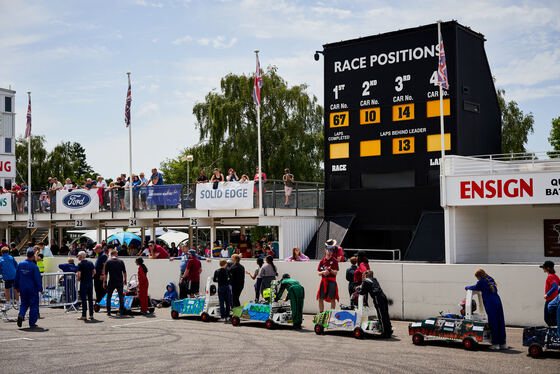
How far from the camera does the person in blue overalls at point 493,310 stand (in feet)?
44.0

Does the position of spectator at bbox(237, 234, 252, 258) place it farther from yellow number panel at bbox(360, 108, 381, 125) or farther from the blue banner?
yellow number panel at bbox(360, 108, 381, 125)

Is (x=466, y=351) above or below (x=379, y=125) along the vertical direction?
below

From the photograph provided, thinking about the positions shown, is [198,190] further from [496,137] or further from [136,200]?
[496,137]

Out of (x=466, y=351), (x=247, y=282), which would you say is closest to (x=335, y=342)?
(x=466, y=351)

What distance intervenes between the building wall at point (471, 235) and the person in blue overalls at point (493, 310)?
31.8ft

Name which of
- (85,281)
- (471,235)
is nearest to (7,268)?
(85,281)

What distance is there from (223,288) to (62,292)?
632 centimetres

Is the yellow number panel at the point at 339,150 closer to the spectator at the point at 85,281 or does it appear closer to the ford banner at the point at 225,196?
the ford banner at the point at 225,196

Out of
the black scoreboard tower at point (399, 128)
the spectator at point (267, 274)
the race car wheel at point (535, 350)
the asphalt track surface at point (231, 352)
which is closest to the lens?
the asphalt track surface at point (231, 352)

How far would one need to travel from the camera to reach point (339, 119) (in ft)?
88.2

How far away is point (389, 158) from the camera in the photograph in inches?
1019

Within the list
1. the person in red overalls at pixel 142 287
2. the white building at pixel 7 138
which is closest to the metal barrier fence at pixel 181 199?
the person in red overalls at pixel 142 287

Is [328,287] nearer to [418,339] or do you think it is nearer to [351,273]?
[351,273]

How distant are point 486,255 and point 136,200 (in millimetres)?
15563
